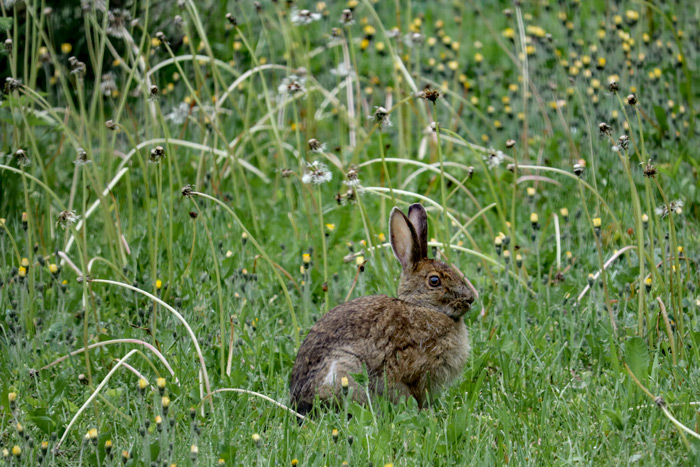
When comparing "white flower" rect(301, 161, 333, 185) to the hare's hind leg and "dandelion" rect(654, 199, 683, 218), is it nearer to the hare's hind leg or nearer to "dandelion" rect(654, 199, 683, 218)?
the hare's hind leg

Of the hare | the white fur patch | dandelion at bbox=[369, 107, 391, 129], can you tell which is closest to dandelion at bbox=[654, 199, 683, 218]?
the hare

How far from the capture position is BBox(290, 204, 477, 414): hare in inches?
145

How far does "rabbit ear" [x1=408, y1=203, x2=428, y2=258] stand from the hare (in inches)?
1.9

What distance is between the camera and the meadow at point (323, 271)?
342cm

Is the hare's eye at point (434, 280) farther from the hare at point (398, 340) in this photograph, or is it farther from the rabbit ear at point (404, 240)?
the rabbit ear at point (404, 240)

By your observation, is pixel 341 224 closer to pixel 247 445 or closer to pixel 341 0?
pixel 247 445

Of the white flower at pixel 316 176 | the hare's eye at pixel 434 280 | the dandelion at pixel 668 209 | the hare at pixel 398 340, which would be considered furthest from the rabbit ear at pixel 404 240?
the dandelion at pixel 668 209

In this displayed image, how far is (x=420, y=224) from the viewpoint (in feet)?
14.1

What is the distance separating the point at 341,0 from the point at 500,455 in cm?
717

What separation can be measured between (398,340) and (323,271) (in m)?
1.33

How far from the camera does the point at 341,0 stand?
957 cm

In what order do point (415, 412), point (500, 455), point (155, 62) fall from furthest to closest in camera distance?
point (155, 62) → point (415, 412) → point (500, 455)

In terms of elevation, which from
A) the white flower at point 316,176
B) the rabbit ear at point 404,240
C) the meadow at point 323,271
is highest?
the white flower at point 316,176

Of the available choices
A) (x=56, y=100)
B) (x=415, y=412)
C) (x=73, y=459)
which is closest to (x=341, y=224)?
(x=415, y=412)
